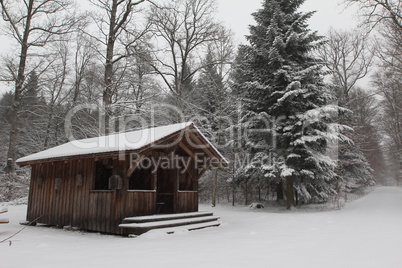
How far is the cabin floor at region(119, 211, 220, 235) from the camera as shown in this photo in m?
9.20

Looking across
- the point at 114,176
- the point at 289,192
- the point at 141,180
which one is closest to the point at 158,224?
the point at 114,176

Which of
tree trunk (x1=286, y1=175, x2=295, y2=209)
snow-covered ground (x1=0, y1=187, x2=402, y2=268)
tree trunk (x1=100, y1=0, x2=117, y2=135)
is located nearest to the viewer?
snow-covered ground (x1=0, y1=187, x2=402, y2=268)

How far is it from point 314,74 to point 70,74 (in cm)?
2125

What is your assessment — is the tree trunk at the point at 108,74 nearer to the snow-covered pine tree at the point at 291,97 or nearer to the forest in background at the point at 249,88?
the forest in background at the point at 249,88

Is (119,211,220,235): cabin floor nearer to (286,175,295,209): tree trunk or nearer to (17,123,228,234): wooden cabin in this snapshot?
(17,123,228,234): wooden cabin

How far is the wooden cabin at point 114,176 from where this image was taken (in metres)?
9.71

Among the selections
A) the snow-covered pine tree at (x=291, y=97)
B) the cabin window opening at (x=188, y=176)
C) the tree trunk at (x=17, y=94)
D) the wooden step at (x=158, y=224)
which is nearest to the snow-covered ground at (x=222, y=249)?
the wooden step at (x=158, y=224)

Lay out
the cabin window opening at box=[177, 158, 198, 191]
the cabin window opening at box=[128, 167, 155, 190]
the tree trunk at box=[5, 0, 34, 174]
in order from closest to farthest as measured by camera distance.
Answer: the cabin window opening at box=[177, 158, 198, 191] < the cabin window opening at box=[128, 167, 155, 190] < the tree trunk at box=[5, 0, 34, 174]

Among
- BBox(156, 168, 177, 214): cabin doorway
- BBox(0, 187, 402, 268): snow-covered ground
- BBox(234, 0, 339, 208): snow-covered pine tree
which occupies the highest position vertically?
BBox(234, 0, 339, 208): snow-covered pine tree

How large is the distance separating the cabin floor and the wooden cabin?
1.27 feet

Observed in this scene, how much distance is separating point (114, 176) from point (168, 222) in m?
2.32

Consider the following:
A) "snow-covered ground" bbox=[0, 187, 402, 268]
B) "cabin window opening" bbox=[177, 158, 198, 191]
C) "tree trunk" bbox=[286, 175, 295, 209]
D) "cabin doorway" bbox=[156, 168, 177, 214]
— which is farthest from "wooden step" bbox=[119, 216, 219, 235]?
"tree trunk" bbox=[286, 175, 295, 209]

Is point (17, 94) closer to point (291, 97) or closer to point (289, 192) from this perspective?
point (291, 97)

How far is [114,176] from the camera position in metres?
9.73
